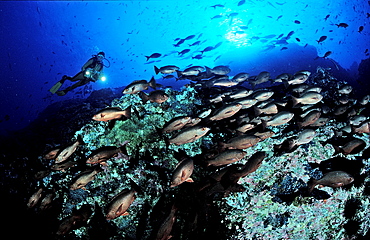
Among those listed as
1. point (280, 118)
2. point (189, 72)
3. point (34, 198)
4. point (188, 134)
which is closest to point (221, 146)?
point (188, 134)

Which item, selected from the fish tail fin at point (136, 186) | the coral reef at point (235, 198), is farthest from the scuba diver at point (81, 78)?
the fish tail fin at point (136, 186)

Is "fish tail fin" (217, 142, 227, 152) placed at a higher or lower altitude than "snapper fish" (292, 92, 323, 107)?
higher

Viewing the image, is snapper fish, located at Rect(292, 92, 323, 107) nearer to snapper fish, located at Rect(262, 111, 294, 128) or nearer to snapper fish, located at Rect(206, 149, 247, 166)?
snapper fish, located at Rect(262, 111, 294, 128)

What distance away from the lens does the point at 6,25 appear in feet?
136

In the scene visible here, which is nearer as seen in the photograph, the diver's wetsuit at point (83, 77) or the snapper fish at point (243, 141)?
the snapper fish at point (243, 141)

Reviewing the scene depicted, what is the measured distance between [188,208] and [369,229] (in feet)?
14.3

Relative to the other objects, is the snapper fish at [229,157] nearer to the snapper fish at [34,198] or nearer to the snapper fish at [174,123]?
the snapper fish at [174,123]

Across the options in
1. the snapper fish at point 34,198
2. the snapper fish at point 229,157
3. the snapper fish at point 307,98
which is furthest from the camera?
the snapper fish at point 307,98

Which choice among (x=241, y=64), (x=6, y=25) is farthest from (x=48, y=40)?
(x=241, y=64)

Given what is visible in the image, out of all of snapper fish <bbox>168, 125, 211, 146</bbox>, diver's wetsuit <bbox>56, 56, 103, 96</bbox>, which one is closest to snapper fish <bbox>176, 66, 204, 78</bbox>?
diver's wetsuit <bbox>56, 56, 103, 96</bbox>

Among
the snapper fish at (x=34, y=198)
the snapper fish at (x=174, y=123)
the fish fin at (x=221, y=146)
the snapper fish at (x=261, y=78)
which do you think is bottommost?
the fish fin at (x=221, y=146)

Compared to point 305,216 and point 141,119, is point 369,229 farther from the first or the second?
point 141,119

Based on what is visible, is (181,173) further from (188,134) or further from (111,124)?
(111,124)

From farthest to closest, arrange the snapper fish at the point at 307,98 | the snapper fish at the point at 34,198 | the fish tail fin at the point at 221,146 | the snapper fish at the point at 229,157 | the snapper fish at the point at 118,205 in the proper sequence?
the snapper fish at the point at 307,98
the snapper fish at the point at 34,198
the fish tail fin at the point at 221,146
the snapper fish at the point at 229,157
the snapper fish at the point at 118,205
